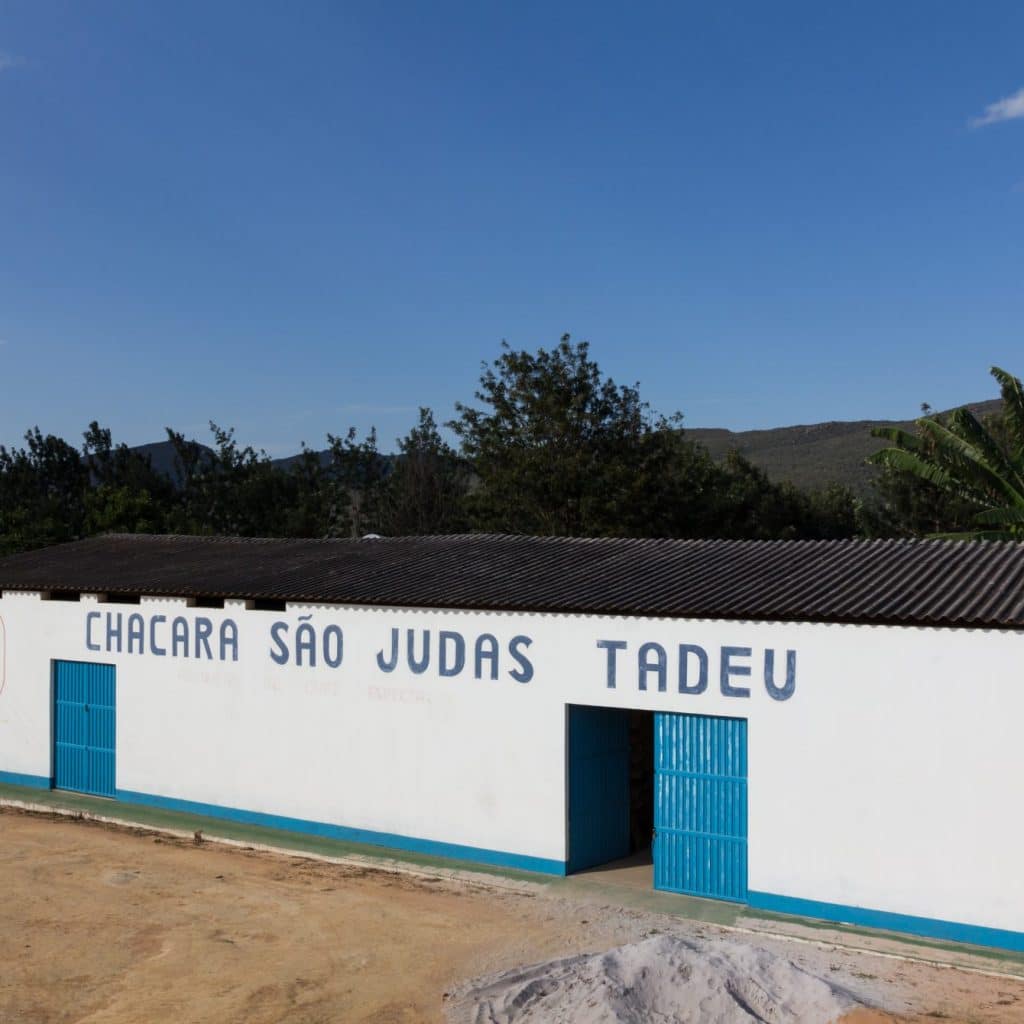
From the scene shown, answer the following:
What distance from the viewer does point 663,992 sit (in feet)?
31.9

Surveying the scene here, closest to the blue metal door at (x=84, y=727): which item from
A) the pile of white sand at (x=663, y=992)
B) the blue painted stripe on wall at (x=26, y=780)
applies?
the blue painted stripe on wall at (x=26, y=780)

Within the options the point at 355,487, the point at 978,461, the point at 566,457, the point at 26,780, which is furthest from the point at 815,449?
the point at 26,780

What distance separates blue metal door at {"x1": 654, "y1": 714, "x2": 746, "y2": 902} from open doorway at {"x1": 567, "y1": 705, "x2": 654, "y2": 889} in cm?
67

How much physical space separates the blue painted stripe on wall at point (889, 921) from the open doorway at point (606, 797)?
1845 millimetres

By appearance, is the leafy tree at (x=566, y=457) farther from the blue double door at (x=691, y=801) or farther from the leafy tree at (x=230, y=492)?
the blue double door at (x=691, y=801)

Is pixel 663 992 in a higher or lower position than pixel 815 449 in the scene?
lower

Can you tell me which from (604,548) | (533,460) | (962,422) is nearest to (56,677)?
(604,548)

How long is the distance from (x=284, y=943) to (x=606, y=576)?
660 cm

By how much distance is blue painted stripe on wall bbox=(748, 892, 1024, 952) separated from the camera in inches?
463

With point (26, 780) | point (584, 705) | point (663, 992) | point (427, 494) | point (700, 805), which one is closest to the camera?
point (663, 992)

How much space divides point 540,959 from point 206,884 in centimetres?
511

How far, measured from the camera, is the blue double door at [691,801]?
1367 cm

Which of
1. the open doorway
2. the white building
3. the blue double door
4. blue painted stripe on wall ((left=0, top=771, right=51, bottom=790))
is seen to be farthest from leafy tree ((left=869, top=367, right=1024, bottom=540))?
blue painted stripe on wall ((left=0, top=771, right=51, bottom=790))

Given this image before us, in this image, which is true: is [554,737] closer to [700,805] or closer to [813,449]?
[700,805]
